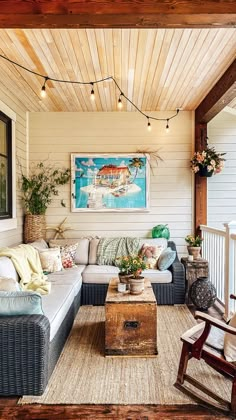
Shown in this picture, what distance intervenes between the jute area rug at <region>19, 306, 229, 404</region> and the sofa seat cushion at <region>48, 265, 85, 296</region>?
581 millimetres

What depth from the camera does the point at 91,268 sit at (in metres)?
4.82

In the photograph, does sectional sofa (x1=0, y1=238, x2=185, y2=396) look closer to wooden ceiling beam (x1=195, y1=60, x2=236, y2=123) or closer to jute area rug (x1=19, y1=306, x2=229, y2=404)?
jute area rug (x1=19, y1=306, x2=229, y2=404)

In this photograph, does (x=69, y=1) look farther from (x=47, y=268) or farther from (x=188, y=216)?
(x=188, y=216)

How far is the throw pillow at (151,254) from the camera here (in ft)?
15.8

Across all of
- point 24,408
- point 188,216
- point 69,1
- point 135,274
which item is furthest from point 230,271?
point 69,1

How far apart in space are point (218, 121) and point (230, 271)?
9.18 feet

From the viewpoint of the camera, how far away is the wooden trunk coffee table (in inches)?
120

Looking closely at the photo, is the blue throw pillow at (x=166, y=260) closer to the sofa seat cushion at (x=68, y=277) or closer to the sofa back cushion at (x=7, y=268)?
the sofa seat cushion at (x=68, y=277)

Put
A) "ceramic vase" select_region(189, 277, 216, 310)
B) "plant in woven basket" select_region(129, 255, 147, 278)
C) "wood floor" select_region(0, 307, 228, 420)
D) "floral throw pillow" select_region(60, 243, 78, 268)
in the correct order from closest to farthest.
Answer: "wood floor" select_region(0, 307, 228, 420), "plant in woven basket" select_region(129, 255, 147, 278), "ceramic vase" select_region(189, 277, 216, 310), "floral throw pillow" select_region(60, 243, 78, 268)

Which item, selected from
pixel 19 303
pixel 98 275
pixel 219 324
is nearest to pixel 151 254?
pixel 98 275

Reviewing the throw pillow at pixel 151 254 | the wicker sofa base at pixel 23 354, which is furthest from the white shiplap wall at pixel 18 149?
the wicker sofa base at pixel 23 354

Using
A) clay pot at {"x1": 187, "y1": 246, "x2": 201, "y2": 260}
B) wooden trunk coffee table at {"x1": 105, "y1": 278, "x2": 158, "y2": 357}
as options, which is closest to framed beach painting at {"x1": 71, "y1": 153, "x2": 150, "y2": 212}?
clay pot at {"x1": 187, "y1": 246, "x2": 201, "y2": 260}

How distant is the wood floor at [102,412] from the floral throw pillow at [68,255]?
2.53 m

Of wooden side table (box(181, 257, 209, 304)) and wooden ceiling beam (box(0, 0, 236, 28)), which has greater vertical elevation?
wooden ceiling beam (box(0, 0, 236, 28))
